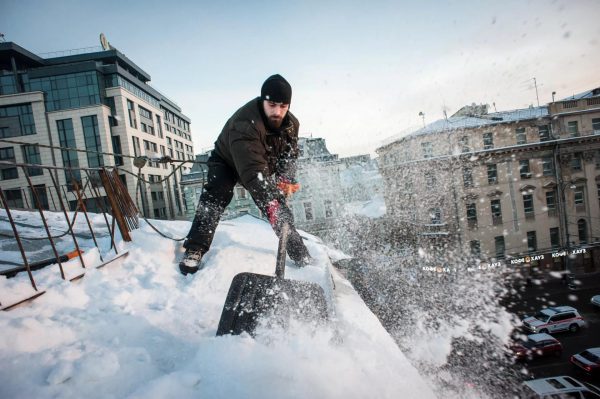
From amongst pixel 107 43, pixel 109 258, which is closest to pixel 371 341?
pixel 109 258

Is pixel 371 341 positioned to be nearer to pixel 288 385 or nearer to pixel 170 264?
pixel 288 385

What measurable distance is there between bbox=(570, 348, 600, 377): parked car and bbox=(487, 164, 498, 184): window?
1302 cm

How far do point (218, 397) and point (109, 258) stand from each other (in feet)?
6.12

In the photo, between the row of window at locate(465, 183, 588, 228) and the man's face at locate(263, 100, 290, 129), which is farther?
the row of window at locate(465, 183, 588, 228)

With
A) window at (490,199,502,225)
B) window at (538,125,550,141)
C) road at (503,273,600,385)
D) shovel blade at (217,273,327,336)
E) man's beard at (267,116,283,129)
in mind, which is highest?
window at (538,125,550,141)

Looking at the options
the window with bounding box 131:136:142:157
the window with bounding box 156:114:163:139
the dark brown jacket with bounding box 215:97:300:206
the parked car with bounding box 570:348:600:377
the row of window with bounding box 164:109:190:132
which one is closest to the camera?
the dark brown jacket with bounding box 215:97:300:206

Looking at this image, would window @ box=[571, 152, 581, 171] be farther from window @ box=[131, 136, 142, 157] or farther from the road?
window @ box=[131, 136, 142, 157]

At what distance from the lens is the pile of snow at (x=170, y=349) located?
2.74 ft

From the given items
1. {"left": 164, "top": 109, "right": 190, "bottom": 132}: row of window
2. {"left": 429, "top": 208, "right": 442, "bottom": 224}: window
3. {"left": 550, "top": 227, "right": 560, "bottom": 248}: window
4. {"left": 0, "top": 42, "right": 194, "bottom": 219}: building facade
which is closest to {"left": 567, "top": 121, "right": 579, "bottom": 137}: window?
{"left": 550, "top": 227, "right": 560, "bottom": 248}: window

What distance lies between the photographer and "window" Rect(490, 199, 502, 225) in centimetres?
2127

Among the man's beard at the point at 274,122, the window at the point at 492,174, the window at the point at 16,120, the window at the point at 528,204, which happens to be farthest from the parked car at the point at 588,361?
the window at the point at 16,120

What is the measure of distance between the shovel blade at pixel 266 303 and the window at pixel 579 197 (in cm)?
3055

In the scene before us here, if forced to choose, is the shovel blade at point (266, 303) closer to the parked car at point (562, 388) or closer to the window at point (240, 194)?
the parked car at point (562, 388)

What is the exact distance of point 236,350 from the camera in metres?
0.96
